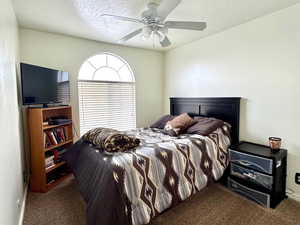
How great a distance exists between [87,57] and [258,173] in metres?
3.30

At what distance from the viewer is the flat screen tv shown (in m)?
2.21

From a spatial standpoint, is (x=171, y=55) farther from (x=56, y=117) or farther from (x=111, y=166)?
(x=111, y=166)

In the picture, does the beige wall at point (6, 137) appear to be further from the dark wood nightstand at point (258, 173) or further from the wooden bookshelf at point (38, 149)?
the dark wood nightstand at point (258, 173)

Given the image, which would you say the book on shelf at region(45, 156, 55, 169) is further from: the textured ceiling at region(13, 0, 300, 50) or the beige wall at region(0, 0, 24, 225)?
the textured ceiling at region(13, 0, 300, 50)

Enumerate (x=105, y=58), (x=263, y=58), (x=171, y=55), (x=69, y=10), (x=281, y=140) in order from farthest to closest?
(x=171, y=55)
(x=105, y=58)
(x=263, y=58)
(x=281, y=140)
(x=69, y=10)

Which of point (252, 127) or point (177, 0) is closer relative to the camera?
point (177, 0)

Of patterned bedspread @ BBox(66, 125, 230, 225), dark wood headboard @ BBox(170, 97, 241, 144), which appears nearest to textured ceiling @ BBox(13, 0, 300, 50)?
dark wood headboard @ BBox(170, 97, 241, 144)

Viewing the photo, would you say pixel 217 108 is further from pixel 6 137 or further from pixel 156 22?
pixel 6 137

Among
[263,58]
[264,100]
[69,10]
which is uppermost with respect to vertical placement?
[69,10]

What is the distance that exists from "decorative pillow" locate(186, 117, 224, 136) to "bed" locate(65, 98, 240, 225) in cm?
7

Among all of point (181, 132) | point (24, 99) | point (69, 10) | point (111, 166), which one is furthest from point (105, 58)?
point (111, 166)

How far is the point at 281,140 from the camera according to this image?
7.32 ft

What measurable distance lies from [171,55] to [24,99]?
9.86ft

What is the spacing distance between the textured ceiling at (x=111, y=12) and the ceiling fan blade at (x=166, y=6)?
13.8 inches
